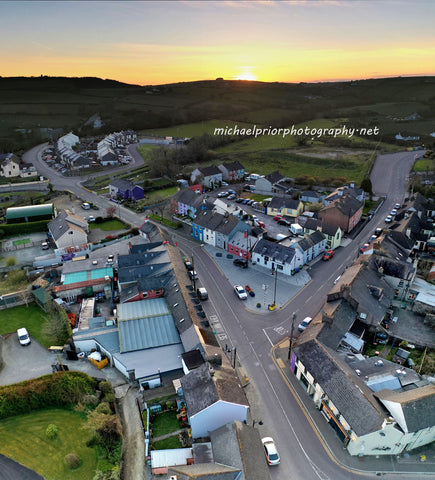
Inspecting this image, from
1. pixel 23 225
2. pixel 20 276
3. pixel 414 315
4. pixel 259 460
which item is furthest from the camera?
pixel 23 225

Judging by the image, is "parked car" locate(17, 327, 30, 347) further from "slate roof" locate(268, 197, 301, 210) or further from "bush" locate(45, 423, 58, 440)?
"slate roof" locate(268, 197, 301, 210)

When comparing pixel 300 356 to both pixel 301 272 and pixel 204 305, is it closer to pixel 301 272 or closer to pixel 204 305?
pixel 204 305

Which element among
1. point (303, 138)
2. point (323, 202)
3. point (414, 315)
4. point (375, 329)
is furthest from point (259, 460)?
point (303, 138)

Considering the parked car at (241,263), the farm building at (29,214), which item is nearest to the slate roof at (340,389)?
the parked car at (241,263)

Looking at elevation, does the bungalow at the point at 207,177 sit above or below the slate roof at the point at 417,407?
above

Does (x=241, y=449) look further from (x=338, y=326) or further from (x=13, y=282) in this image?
(x=13, y=282)

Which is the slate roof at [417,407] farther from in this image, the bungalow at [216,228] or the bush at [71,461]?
the bungalow at [216,228]

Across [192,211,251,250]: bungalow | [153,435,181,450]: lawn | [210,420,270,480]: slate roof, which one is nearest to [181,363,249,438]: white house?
[210,420,270,480]: slate roof
